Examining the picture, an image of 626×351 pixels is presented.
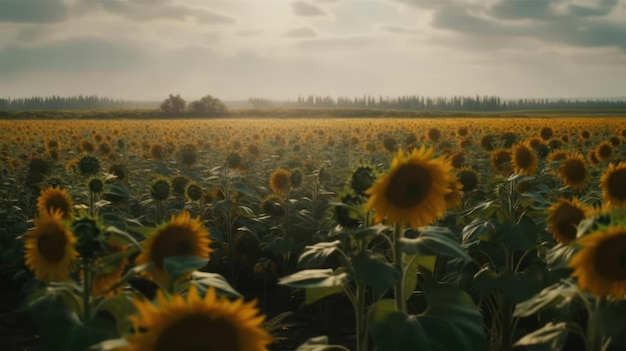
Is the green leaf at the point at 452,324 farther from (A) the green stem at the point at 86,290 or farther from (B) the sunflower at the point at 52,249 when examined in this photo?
(B) the sunflower at the point at 52,249

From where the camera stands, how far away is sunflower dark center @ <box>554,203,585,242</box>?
11.6ft

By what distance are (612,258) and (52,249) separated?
1.96 meters

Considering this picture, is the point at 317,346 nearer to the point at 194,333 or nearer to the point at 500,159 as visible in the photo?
the point at 194,333

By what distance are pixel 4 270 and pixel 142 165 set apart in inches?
170

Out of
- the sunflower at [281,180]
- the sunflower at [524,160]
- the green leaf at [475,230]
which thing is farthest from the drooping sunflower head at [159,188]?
the sunflower at [524,160]

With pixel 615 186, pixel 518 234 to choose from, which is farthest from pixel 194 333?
pixel 615 186

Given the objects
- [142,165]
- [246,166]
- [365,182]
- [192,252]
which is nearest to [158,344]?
[192,252]

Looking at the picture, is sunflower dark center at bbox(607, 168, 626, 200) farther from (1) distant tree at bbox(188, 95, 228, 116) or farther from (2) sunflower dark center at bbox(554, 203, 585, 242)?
(1) distant tree at bbox(188, 95, 228, 116)

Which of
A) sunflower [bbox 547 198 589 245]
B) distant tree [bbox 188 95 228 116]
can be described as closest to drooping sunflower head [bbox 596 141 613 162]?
sunflower [bbox 547 198 589 245]

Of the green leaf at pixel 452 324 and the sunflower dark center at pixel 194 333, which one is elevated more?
the sunflower dark center at pixel 194 333

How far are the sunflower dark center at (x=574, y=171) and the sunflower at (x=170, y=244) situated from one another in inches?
173

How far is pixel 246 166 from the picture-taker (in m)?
8.91

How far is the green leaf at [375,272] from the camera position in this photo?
7.93 feet

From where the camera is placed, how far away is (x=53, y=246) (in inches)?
96.7
